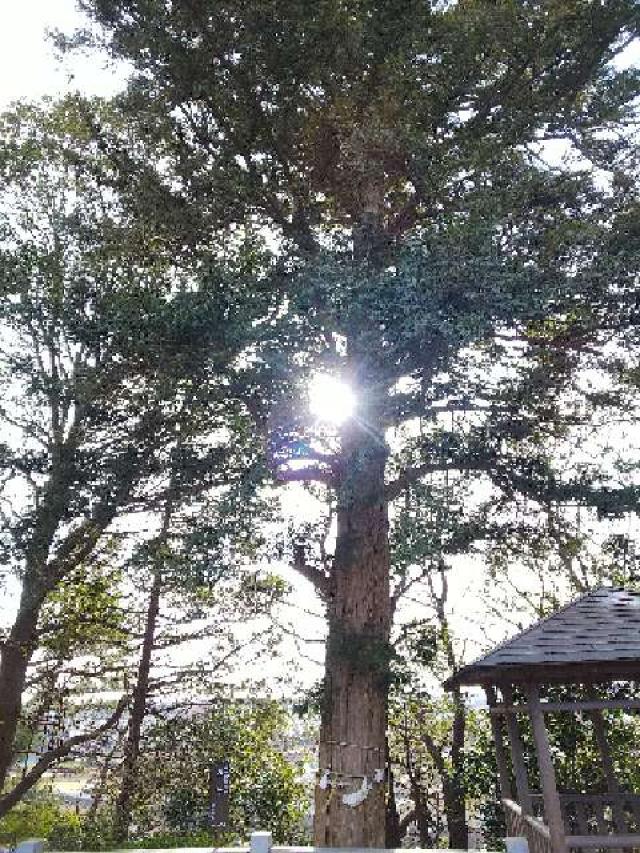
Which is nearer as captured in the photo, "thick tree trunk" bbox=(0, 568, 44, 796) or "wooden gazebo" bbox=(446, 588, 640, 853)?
"wooden gazebo" bbox=(446, 588, 640, 853)

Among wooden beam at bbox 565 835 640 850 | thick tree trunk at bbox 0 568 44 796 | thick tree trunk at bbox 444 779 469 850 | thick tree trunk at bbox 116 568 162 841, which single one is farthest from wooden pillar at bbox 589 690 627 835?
thick tree trunk at bbox 0 568 44 796

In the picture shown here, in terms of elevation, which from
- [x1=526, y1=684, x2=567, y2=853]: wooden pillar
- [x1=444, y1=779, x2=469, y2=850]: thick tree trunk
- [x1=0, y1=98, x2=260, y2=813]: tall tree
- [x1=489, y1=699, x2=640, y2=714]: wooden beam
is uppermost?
[x1=0, y1=98, x2=260, y2=813]: tall tree

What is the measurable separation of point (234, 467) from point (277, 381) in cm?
118

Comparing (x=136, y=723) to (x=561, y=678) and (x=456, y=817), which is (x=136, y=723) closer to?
(x=456, y=817)

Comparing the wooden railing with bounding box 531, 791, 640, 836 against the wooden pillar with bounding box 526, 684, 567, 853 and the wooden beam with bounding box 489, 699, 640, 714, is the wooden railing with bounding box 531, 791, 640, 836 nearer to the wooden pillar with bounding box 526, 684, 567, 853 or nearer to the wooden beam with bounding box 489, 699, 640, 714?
the wooden pillar with bounding box 526, 684, 567, 853

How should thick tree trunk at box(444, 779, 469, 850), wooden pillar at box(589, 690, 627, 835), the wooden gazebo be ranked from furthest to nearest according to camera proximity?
thick tree trunk at box(444, 779, 469, 850) < wooden pillar at box(589, 690, 627, 835) < the wooden gazebo

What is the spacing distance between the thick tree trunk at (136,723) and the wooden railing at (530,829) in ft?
15.3

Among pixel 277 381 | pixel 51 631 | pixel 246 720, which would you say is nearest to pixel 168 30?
pixel 277 381

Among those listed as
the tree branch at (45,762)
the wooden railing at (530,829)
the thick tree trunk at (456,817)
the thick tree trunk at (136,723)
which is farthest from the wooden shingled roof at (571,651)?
the tree branch at (45,762)

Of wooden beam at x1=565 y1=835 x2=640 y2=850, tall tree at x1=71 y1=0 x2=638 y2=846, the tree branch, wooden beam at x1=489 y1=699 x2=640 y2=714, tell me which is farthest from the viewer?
the tree branch

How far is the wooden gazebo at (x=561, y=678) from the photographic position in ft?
15.5

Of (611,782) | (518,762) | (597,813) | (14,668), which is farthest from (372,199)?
(14,668)

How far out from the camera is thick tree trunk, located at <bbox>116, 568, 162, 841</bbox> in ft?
30.3

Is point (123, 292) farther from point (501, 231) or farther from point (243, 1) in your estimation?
point (501, 231)
